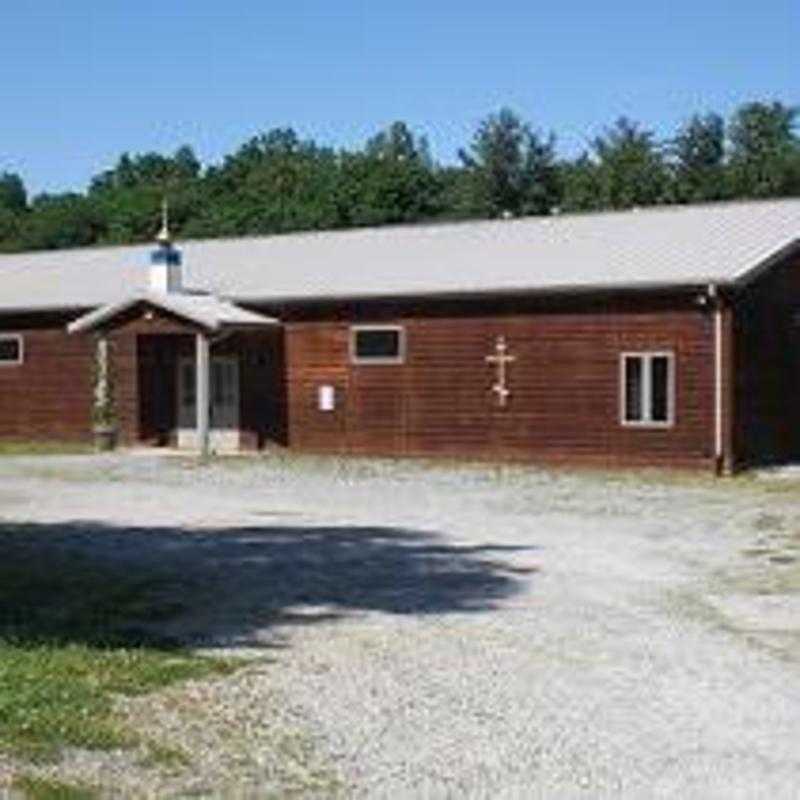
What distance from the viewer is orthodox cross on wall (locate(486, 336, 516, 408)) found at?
34.5 metres

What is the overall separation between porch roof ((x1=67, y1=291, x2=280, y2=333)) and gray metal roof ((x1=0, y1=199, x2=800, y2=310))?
420 mm

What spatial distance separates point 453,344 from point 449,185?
51032 mm

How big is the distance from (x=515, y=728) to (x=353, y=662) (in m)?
2.17

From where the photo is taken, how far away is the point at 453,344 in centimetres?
3512

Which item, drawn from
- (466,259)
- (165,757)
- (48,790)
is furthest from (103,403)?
(48,790)

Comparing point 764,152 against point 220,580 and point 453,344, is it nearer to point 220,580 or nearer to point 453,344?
point 453,344

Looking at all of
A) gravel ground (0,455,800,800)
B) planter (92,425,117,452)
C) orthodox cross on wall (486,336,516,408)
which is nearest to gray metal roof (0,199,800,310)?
orthodox cross on wall (486,336,516,408)

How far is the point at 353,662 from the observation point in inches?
498

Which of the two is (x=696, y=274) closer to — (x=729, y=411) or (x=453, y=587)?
(x=729, y=411)

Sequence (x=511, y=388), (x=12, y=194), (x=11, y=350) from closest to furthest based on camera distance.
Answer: (x=511, y=388)
(x=11, y=350)
(x=12, y=194)

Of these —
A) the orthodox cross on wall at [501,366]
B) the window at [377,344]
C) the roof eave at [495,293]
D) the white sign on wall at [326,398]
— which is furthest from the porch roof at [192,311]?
the orthodox cross on wall at [501,366]

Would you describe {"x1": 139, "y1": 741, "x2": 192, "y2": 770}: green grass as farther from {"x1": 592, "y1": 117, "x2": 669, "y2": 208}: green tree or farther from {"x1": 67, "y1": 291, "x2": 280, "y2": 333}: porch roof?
{"x1": 592, "y1": 117, "x2": 669, "y2": 208}: green tree

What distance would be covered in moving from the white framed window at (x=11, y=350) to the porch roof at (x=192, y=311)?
2702 millimetres

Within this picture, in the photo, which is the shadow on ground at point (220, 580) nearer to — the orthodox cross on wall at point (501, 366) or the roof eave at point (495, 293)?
the roof eave at point (495, 293)
